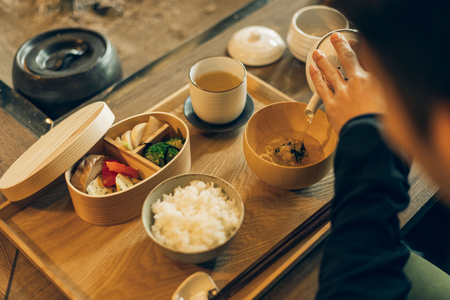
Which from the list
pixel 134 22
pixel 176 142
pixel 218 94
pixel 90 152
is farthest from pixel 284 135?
pixel 134 22

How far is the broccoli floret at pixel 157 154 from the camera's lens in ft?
3.71

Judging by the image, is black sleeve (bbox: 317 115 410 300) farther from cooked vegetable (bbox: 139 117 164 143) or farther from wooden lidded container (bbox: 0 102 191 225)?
cooked vegetable (bbox: 139 117 164 143)

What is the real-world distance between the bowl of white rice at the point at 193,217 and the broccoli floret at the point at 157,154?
6.4 inches

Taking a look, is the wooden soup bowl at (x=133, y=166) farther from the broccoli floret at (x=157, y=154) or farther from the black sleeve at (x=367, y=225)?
the black sleeve at (x=367, y=225)

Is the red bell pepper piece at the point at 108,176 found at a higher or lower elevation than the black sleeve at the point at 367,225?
lower

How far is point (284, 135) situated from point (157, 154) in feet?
1.70

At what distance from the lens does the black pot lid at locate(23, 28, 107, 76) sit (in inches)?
72.6

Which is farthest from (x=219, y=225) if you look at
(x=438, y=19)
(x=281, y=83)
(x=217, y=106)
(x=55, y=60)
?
(x=55, y=60)

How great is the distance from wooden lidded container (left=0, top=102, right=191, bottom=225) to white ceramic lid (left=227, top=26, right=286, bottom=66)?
64 centimetres

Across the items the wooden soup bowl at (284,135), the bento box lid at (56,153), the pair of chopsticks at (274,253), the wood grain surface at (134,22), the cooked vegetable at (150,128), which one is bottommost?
the wood grain surface at (134,22)

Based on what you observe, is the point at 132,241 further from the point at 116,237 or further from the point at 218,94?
the point at 218,94

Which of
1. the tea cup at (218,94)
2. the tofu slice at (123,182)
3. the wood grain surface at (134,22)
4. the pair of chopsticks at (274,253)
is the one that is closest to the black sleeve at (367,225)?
the pair of chopsticks at (274,253)

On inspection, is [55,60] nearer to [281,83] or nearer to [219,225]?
[281,83]

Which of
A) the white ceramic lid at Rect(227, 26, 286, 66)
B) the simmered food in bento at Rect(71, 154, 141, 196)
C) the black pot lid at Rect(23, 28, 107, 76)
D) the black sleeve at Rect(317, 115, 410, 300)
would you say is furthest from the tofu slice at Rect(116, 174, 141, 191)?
the black pot lid at Rect(23, 28, 107, 76)
